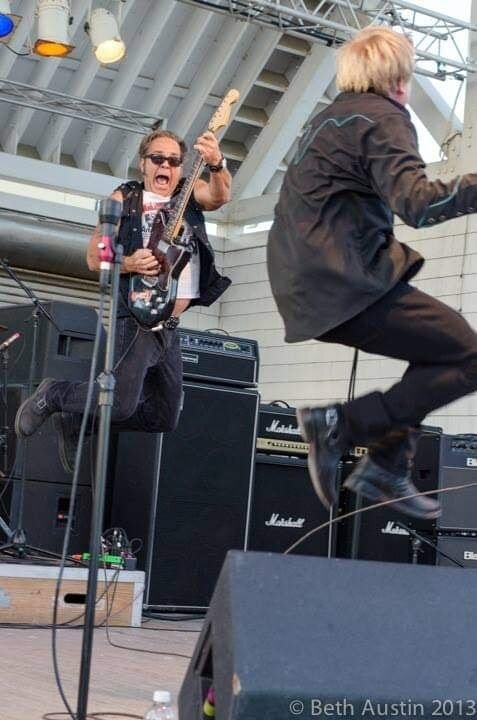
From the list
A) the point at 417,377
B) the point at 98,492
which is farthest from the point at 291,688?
the point at 417,377

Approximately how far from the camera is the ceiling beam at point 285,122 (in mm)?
12203

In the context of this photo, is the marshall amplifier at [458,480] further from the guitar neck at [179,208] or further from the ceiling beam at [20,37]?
the ceiling beam at [20,37]

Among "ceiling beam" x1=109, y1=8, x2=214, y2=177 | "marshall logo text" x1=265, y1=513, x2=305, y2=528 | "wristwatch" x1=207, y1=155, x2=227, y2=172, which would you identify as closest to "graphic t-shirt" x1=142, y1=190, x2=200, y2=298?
"wristwatch" x1=207, y1=155, x2=227, y2=172

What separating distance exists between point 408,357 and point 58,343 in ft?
10.5

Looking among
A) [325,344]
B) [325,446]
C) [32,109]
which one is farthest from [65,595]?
[32,109]

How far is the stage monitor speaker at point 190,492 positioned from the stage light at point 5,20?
352 cm

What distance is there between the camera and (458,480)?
7.05 metres

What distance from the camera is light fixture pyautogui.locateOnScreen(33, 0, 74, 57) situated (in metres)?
8.57

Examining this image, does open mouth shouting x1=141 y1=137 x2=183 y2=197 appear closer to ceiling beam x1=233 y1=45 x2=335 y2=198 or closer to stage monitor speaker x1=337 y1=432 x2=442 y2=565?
stage monitor speaker x1=337 y1=432 x2=442 y2=565

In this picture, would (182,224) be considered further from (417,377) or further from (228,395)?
(228,395)

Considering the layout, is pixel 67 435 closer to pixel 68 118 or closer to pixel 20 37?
pixel 20 37

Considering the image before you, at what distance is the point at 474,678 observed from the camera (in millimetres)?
2566

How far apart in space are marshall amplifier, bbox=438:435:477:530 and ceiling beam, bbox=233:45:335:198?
19.7ft

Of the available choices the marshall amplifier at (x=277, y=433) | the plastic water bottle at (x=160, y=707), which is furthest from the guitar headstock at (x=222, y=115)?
the marshall amplifier at (x=277, y=433)
